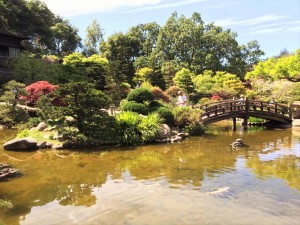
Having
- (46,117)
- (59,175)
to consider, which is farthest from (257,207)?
(46,117)

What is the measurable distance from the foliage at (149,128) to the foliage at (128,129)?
22 centimetres

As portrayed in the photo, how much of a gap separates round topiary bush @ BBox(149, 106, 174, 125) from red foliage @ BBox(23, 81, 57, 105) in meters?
6.31

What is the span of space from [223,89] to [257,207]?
1121 inches

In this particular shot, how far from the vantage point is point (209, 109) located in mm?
20922

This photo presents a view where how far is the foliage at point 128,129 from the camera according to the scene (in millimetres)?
15641

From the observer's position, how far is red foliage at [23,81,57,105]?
65.2 ft

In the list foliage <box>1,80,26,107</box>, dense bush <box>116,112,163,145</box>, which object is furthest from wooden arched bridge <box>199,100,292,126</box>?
foliage <box>1,80,26,107</box>

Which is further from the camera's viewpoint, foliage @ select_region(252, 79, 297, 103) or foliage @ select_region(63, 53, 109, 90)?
foliage @ select_region(63, 53, 109, 90)

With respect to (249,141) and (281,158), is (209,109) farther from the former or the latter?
(281,158)

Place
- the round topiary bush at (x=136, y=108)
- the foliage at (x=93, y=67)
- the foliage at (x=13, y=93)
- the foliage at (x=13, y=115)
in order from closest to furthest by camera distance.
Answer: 1. the round topiary bush at (x=136, y=108)
2. the foliage at (x=13, y=93)
3. the foliage at (x=13, y=115)
4. the foliage at (x=93, y=67)

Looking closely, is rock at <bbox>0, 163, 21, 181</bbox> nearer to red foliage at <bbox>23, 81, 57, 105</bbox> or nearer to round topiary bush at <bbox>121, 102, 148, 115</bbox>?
round topiary bush at <bbox>121, 102, 148, 115</bbox>

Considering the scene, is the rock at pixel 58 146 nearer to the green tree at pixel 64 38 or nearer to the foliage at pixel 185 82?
the foliage at pixel 185 82

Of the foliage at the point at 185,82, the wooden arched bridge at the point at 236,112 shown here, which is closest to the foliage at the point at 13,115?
the wooden arched bridge at the point at 236,112

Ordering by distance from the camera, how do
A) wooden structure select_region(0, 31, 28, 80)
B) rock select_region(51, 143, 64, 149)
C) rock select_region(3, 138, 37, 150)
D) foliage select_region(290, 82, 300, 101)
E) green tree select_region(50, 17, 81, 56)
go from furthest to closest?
1. green tree select_region(50, 17, 81, 56)
2. wooden structure select_region(0, 31, 28, 80)
3. foliage select_region(290, 82, 300, 101)
4. rock select_region(51, 143, 64, 149)
5. rock select_region(3, 138, 37, 150)
